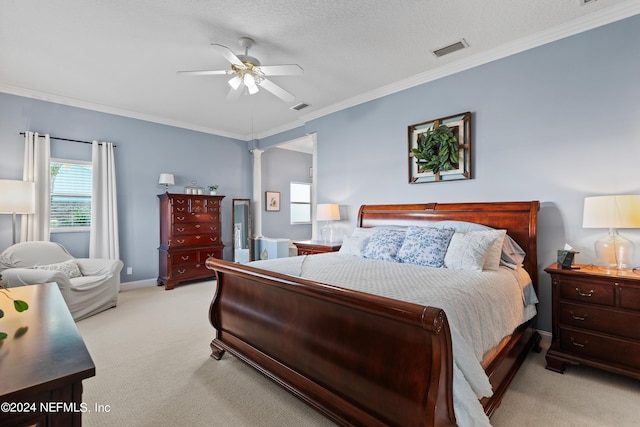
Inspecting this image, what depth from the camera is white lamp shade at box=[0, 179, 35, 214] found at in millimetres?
3547

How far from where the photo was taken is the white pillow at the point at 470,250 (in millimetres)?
2488

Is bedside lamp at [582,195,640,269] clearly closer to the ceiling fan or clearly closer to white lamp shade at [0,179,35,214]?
the ceiling fan

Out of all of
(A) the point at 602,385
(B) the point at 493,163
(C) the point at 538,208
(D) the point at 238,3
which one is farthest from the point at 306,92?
(A) the point at 602,385

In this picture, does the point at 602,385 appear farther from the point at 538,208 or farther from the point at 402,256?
the point at 402,256

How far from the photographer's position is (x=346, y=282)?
204 centimetres

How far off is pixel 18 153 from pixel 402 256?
518cm

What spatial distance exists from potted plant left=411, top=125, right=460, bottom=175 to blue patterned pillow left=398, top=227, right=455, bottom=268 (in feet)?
3.26

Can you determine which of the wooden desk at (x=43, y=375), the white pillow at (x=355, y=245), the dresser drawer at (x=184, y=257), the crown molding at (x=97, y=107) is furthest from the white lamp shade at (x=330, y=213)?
the wooden desk at (x=43, y=375)

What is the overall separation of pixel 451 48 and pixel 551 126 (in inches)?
48.9

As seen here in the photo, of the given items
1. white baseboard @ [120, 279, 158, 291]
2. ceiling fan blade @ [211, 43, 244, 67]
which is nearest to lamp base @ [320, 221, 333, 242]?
ceiling fan blade @ [211, 43, 244, 67]

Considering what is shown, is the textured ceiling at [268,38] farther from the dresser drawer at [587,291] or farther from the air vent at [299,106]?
the dresser drawer at [587,291]

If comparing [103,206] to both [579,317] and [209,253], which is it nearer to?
[209,253]

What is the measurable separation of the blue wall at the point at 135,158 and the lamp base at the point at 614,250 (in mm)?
5749

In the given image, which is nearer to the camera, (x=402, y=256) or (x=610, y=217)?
(x=610, y=217)
